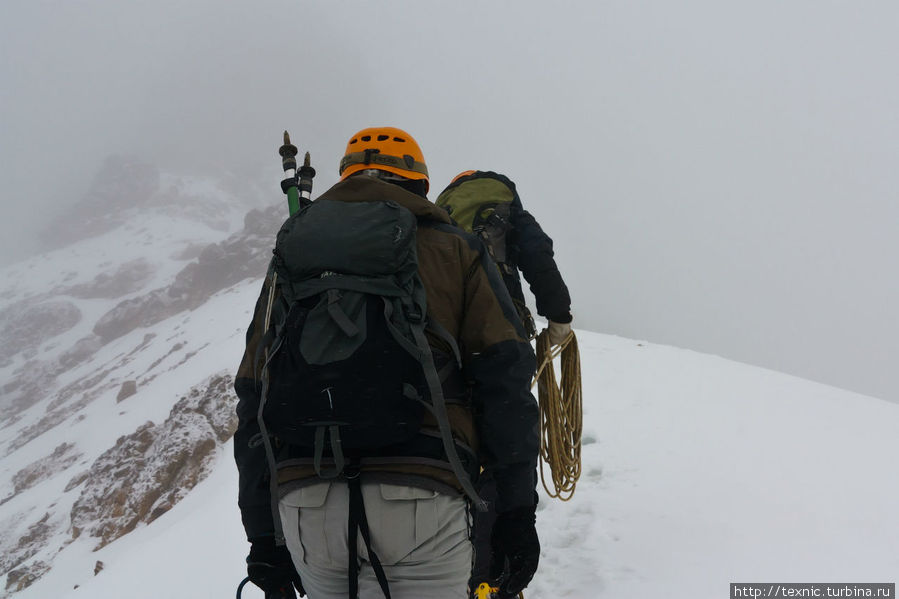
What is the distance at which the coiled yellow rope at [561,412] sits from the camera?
133 inches

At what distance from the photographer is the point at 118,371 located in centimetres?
3338

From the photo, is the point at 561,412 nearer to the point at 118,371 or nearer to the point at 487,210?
the point at 487,210

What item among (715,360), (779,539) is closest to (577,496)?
(779,539)

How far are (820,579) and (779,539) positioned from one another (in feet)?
1.53

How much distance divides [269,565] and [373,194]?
5.22 ft

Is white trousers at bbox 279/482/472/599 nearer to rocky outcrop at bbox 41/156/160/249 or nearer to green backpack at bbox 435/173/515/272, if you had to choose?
green backpack at bbox 435/173/515/272

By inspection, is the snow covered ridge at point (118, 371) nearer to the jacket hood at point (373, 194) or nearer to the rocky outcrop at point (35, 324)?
the rocky outcrop at point (35, 324)

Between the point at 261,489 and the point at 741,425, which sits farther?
the point at 741,425

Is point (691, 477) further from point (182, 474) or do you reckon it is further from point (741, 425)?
point (182, 474)

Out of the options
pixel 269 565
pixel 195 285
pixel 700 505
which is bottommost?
pixel 269 565

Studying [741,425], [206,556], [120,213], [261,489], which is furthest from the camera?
[120,213]

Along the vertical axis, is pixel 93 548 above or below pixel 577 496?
below

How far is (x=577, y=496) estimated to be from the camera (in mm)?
4395


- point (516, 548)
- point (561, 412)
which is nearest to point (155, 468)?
point (561, 412)
